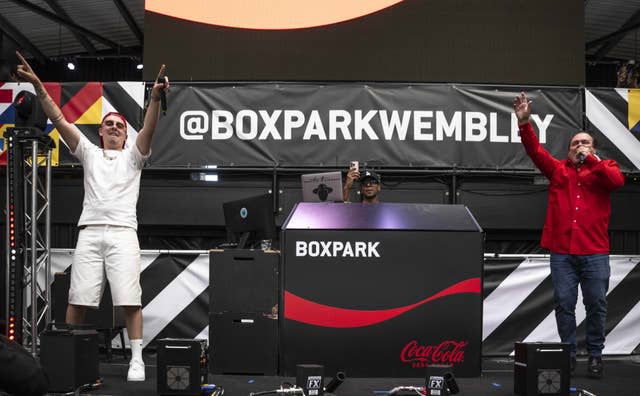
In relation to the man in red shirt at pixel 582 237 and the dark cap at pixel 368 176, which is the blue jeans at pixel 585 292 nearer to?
the man in red shirt at pixel 582 237

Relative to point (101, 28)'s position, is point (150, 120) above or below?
below

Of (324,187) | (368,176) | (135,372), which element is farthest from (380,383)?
(368,176)

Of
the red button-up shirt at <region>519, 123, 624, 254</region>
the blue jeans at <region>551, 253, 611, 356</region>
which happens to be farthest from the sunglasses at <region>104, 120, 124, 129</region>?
the blue jeans at <region>551, 253, 611, 356</region>

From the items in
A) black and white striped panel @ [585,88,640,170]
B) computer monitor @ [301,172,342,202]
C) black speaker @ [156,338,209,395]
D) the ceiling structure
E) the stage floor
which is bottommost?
the stage floor

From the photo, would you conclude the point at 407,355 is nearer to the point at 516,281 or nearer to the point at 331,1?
the point at 516,281

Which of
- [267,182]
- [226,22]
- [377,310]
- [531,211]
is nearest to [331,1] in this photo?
[226,22]

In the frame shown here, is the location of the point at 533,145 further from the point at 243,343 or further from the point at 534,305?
the point at 243,343

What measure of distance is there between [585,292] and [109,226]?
3422 millimetres

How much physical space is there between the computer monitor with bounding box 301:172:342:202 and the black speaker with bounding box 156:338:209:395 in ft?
6.76

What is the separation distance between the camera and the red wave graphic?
3.64 m

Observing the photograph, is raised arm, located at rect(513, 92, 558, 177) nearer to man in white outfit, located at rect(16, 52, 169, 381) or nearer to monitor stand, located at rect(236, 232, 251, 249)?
monitor stand, located at rect(236, 232, 251, 249)

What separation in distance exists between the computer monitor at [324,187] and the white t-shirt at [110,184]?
1565 mm

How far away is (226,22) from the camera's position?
23.7ft

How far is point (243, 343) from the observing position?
4.23 m
